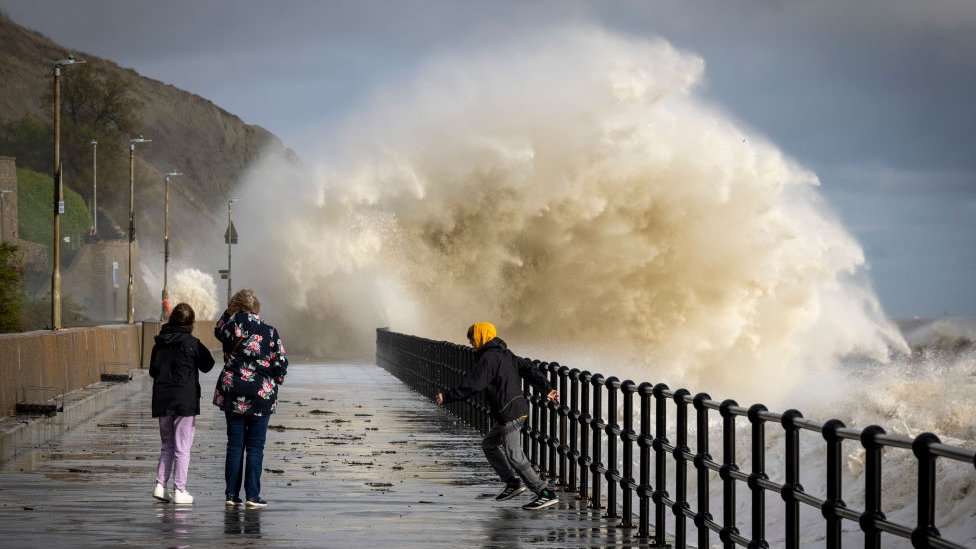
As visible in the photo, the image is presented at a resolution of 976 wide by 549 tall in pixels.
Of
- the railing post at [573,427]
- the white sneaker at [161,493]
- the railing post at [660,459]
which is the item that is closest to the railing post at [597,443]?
the railing post at [573,427]

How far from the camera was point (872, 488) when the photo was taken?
24.2 feet

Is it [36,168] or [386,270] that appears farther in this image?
[36,168]

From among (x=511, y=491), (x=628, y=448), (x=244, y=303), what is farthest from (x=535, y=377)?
(x=244, y=303)

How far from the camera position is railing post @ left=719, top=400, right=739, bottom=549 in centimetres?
980

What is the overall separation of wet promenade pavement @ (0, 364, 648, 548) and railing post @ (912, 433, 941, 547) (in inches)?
206

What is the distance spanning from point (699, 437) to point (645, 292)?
2740 inches

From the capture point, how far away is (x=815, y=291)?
81500 millimetres

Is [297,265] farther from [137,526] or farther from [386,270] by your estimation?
[137,526]

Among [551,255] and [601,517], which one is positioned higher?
[551,255]

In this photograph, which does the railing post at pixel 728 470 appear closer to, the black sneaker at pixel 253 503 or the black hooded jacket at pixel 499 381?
the black hooded jacket at pixel 499 381

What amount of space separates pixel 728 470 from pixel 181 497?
19.2 feet

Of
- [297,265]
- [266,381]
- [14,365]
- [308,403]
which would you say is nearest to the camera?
[266,381]

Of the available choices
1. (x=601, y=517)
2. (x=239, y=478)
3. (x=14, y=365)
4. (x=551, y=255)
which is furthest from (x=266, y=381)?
(x=551, y=255)

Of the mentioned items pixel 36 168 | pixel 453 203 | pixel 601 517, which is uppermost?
pixel 36 168
